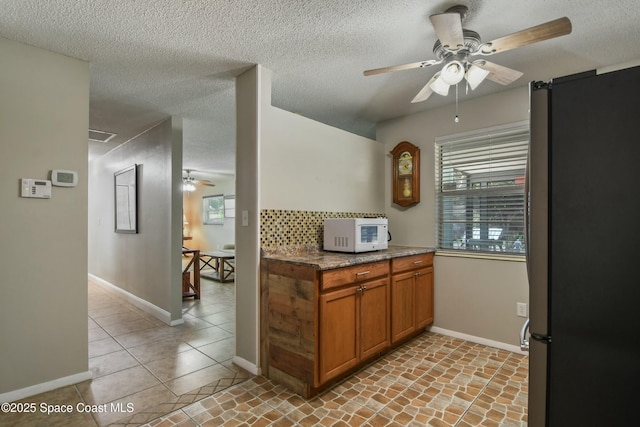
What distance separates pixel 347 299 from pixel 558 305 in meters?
1.49

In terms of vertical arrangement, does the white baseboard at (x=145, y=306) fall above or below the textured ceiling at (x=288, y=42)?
below

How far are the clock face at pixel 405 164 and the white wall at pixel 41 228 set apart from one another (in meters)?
2.97

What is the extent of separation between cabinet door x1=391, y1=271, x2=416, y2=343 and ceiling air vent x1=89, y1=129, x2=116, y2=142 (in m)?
4.08

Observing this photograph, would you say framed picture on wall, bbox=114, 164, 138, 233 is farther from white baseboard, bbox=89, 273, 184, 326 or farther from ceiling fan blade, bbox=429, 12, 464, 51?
ceiling fan blade, bbox=429, 12, 464, 51

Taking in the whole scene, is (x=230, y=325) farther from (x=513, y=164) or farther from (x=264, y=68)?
(x=513, y=164)

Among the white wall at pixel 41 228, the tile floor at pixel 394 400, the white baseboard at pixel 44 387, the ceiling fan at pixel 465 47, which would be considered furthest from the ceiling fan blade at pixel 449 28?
the white baseboard at pixel 44 387

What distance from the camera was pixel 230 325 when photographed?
3672 mm

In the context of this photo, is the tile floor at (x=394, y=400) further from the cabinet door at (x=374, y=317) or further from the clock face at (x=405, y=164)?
the clock face at (x=405, y=164)

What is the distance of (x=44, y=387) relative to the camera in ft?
7.28

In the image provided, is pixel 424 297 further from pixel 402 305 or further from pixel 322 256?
pixel 322 256

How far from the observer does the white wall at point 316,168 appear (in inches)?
103

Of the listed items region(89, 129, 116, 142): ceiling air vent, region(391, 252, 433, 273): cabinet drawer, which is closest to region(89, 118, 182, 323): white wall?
region(89, 129, 116, 142): ceiling air vent

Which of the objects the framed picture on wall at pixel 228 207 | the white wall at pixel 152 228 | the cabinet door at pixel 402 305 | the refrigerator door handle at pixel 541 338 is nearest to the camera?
the refrigerator door handle at pixel 541 338

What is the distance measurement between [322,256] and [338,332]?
58cm
